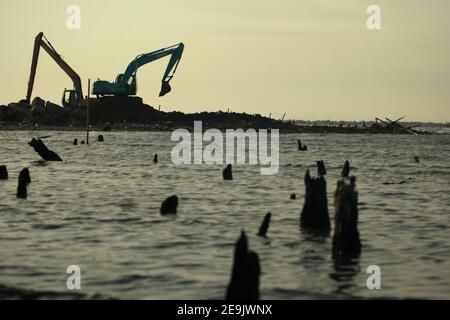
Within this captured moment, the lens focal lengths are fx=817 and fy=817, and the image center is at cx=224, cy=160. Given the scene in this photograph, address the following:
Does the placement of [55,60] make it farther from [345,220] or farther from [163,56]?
[345,220]

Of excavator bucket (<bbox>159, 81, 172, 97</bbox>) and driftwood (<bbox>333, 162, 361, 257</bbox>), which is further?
excavator bucket (<bbox>159, 81, 172, 97</bbox>)

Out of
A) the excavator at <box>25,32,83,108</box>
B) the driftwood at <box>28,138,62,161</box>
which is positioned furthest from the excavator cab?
the driftwood at <box>28,138,62,161</box>

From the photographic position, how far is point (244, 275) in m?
12.6

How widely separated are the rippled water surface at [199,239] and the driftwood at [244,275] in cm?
184

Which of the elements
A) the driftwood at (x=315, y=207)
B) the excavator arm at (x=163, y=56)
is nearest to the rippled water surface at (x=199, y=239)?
the driftwood at (x=315, y=207)

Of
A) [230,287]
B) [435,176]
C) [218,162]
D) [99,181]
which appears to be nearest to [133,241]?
[230,287]

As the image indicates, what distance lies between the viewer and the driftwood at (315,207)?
2073cm

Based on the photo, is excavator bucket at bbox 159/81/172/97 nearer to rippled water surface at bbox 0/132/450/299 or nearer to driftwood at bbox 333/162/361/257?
rippled water surface at bbox 0/132/450/299

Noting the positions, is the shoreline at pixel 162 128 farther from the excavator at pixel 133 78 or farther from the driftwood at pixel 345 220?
the driftwood at pixel 345 220

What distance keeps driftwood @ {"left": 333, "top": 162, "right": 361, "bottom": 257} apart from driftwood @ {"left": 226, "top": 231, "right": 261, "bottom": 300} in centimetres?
513

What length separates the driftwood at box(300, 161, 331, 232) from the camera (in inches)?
816
